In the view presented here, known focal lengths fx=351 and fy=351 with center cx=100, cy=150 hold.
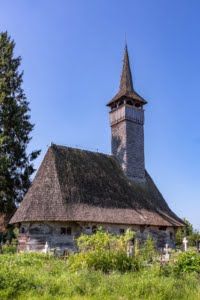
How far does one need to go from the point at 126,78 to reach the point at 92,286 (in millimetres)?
25456

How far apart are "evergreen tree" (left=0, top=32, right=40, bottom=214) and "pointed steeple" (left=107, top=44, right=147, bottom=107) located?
8031 millimetres

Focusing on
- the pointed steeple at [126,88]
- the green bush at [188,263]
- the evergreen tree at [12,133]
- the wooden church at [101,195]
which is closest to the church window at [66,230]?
the wooden church at [101,195]

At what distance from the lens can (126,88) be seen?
3150 cm

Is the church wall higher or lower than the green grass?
higher

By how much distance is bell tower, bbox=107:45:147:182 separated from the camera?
2891cm

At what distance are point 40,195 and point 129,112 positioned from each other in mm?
11751

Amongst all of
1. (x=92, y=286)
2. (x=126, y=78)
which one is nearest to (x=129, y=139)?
(x=126, y=78)

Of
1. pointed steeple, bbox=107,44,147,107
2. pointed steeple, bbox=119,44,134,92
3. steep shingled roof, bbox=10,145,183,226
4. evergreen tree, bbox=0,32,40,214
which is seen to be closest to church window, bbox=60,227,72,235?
steep shingled roof, bbox=10,145,183,226

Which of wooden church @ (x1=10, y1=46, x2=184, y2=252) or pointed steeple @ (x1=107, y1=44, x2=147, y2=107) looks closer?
wooden church @ (x1=10, y1=46, x2=184, y2=252)

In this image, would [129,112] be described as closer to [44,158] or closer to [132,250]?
[44,158]

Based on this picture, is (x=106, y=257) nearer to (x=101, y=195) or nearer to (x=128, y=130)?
(x=101, y=195)

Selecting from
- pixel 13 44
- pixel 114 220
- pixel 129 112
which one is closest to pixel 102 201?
pixel 114 220

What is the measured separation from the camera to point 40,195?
22078mm

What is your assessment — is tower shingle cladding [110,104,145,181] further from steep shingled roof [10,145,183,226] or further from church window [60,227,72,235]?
church window [60,227,72,235]
